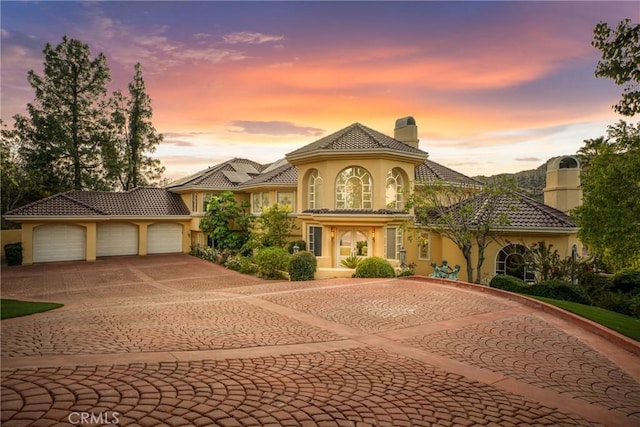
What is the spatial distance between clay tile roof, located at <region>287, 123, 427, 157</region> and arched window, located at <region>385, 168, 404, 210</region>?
150cm

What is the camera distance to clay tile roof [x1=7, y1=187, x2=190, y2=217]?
24.5m

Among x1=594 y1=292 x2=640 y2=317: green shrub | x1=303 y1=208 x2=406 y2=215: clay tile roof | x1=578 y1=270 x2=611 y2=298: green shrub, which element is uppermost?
x1=303 y1=208 x2=406 y2=215: clay tile roof

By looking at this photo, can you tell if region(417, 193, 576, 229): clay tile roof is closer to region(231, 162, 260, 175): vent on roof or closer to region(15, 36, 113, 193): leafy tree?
region(231, 162, 260, 175): vent on roof

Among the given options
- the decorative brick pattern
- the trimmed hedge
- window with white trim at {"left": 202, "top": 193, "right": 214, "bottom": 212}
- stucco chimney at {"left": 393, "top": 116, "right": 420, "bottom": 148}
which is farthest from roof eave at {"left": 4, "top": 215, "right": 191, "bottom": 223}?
the trimmed hedge

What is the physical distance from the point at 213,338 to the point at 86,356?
2.34 meters

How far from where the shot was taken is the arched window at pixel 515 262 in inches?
688

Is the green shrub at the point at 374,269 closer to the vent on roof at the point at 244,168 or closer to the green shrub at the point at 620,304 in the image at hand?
the green shrub at the point at 620,304

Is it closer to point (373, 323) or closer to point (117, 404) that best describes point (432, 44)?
point (373, 323)

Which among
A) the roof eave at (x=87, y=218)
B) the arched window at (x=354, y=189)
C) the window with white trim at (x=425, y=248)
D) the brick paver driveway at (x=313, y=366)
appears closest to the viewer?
the brick paver driveway at (x=313, y=366)

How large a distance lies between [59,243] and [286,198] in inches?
643

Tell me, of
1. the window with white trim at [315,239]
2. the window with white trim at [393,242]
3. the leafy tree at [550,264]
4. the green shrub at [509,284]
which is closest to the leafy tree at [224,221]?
the window with white trim at [315,239]

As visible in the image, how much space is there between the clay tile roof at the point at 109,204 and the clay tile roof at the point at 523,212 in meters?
21.7

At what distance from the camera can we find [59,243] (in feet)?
82.7

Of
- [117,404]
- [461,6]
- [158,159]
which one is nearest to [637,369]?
[117,404]
